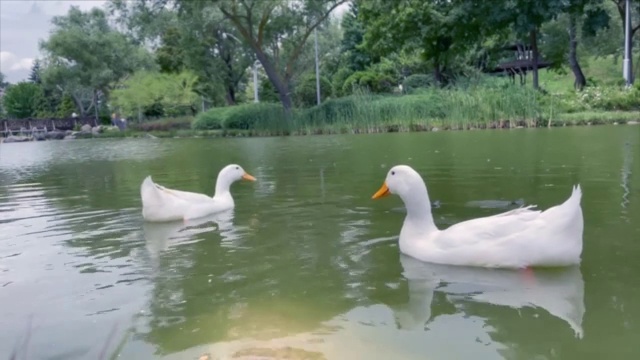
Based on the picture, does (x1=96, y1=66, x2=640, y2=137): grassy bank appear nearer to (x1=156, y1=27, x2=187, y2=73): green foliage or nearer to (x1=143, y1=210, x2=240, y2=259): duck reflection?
(x1=143, y1=210, x2=240, y2=259): duck reflection

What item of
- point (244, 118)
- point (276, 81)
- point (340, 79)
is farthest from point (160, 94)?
point (244, 118)

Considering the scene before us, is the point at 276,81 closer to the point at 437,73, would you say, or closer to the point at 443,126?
the point at 437,73

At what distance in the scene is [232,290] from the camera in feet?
15.2

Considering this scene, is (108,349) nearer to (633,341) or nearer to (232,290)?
(232,290)

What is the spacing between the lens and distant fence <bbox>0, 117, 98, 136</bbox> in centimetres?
5862

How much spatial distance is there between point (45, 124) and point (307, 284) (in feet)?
199

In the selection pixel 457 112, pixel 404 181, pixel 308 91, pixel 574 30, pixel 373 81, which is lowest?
pixel 404 181

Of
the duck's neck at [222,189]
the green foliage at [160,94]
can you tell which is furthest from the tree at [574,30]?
the duck's neck at [222,189]

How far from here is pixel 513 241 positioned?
4758 millimetres

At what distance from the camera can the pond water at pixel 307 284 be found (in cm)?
357

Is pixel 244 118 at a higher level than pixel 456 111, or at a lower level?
higher

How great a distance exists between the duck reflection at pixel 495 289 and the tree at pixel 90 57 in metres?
56.1

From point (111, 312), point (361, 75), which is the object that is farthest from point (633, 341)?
point (361, 75)

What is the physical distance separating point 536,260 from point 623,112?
24370 mm
